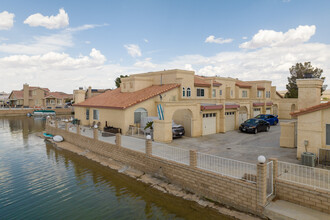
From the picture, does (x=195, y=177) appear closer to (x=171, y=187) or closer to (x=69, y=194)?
(x=171, y=187)

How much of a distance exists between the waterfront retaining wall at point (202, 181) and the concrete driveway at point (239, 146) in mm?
3933

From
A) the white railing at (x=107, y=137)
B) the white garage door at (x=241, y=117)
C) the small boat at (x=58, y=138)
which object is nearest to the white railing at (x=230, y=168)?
the white railing at (x=107, y=137)

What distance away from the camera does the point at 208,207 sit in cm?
1113

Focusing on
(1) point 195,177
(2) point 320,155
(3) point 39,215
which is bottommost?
(3) point 39,215

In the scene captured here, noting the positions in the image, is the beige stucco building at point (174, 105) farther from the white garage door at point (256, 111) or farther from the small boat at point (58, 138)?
the small boat at point (58, 138)

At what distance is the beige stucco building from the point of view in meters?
22.5

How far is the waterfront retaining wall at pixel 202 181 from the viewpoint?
32.9 ft

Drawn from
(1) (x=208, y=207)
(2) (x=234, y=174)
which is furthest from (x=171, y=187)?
(2) (x=234, y=174)

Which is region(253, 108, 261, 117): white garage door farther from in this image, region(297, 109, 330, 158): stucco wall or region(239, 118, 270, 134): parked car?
region(297, 109, 330, 158): stucco wall

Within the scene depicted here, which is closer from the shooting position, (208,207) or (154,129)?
(208,207)

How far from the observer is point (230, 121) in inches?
1074

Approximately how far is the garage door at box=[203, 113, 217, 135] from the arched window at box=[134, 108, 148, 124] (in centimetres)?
671

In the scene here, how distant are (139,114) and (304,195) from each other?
1781 centimetres

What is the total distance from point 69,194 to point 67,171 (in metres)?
4.75
